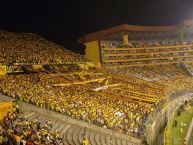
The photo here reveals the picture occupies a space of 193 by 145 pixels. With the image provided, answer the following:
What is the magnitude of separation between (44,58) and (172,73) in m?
21.2

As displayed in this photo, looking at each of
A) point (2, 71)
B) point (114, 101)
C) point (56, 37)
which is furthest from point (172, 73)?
point (2, 71)

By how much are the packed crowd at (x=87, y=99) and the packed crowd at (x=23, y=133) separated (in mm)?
4208

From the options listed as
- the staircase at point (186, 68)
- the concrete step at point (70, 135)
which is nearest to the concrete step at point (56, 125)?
the concrete step at point (70, 135)

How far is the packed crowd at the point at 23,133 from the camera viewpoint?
16.0 m

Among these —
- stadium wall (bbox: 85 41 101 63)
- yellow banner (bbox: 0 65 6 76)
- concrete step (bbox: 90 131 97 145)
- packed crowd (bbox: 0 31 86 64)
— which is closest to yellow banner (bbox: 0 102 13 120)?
concrete step (bbox: 90 131 97 145)

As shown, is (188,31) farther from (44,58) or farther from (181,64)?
(44,58)

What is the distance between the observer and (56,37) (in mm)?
53000

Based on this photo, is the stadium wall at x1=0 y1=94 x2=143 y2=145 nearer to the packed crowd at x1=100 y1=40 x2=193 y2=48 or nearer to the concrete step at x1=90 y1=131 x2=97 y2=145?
→ the concrete step at x1=90 y1=131 x2=97 y2=145

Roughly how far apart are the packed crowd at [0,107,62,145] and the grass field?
834 cm

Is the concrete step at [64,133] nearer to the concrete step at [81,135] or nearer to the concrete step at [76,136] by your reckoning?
the concrete step at [76,136]

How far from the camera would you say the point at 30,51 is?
4278 cm

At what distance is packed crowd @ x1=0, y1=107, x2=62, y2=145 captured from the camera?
16.0 meters

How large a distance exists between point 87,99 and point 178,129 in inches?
281

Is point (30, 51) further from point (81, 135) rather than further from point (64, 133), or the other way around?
point (81, 135)
